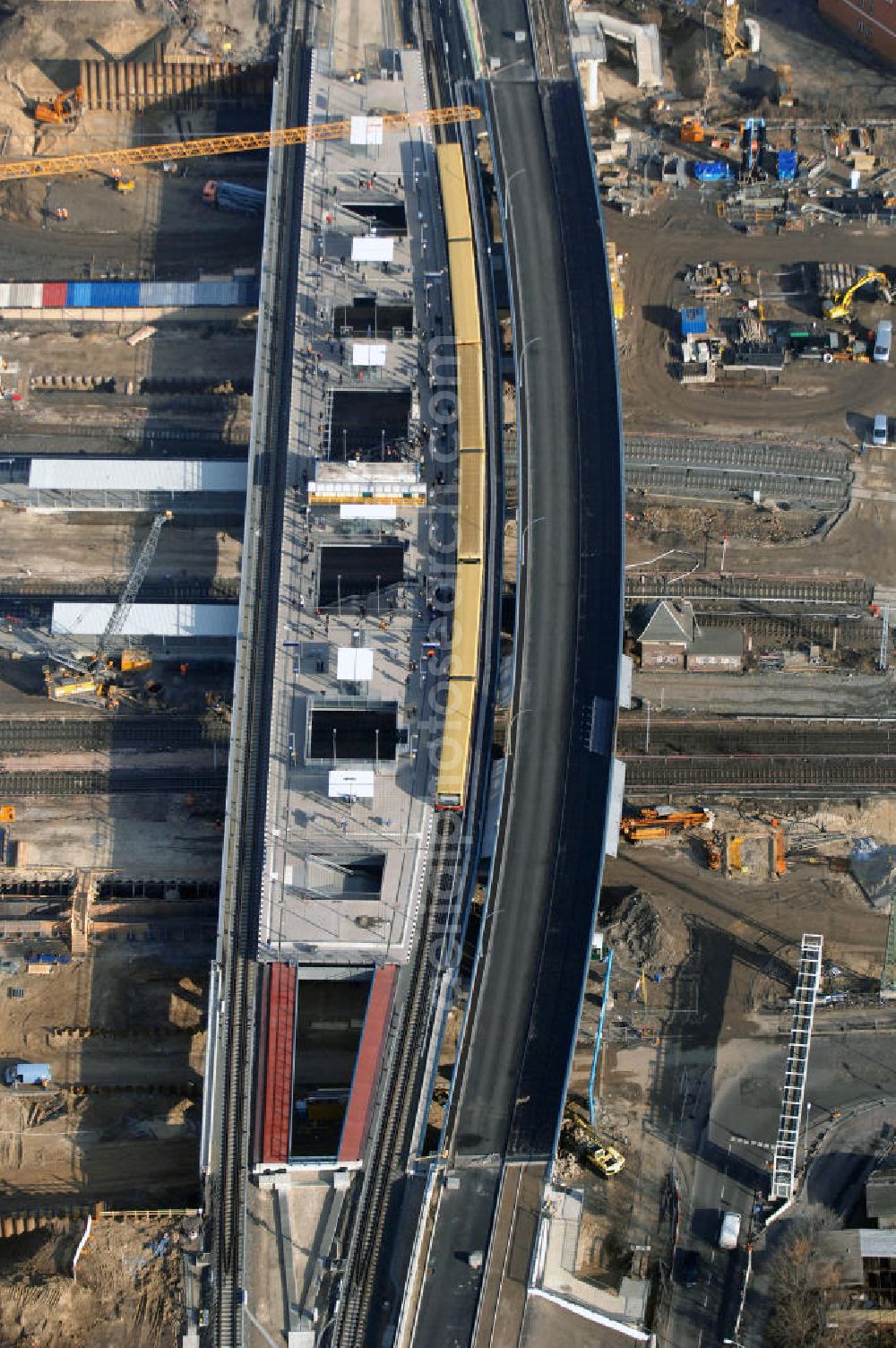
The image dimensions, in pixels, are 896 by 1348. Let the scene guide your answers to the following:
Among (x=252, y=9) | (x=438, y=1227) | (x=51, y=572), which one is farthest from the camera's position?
(x=252, y=9)

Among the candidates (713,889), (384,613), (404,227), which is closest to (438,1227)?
(713,889)

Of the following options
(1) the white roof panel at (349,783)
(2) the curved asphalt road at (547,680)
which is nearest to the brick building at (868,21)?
(2) the curved asphalt road at (547,680)

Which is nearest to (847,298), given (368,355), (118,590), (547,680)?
(368,355)

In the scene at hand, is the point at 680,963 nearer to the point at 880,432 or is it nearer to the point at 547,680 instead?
the point at 547,680

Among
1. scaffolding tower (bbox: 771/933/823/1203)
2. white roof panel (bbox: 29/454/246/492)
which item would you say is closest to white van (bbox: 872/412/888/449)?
scaffolding tower (bbox: 771/933/823/1203)

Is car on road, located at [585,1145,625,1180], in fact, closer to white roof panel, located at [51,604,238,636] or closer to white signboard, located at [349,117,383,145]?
white roof panel, located at [51,604,238,636]

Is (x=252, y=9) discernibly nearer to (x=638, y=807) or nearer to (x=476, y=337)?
(x=476, y=337)

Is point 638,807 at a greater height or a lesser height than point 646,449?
lesser
